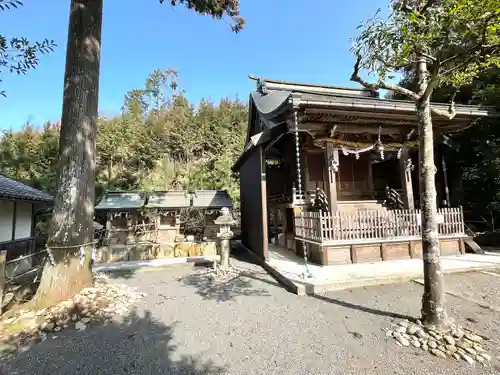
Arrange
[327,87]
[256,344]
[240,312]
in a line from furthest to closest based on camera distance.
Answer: [327,87], [240,312], [256,344]

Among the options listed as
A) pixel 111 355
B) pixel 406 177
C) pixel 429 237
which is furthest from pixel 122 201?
pixel 429 237

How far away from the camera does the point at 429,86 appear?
2.88 metres

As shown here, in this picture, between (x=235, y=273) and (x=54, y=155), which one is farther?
(x=54, y=155)

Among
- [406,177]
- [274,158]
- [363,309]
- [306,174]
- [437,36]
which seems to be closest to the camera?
[437,36]

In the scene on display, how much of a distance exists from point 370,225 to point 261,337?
4364 mm

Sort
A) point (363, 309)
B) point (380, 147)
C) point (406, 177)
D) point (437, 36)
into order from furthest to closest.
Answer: point (406, 177), point (380, 147), point (363, 309), point (437, 36)

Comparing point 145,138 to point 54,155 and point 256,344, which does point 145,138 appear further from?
point 256,344

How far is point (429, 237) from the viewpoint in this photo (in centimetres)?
292

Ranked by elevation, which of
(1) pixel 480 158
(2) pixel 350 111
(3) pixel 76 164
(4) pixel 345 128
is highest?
(2) pixel 350 111

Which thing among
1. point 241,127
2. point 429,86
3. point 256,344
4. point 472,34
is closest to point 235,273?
point 256,344

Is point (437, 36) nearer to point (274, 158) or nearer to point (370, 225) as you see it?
point (370, 225)

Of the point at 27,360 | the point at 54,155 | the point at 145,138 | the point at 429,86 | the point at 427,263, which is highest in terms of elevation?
the point at 145,138

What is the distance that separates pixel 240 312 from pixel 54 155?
18248mm

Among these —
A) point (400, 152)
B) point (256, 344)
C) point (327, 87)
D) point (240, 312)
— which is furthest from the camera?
point (327, 87)
